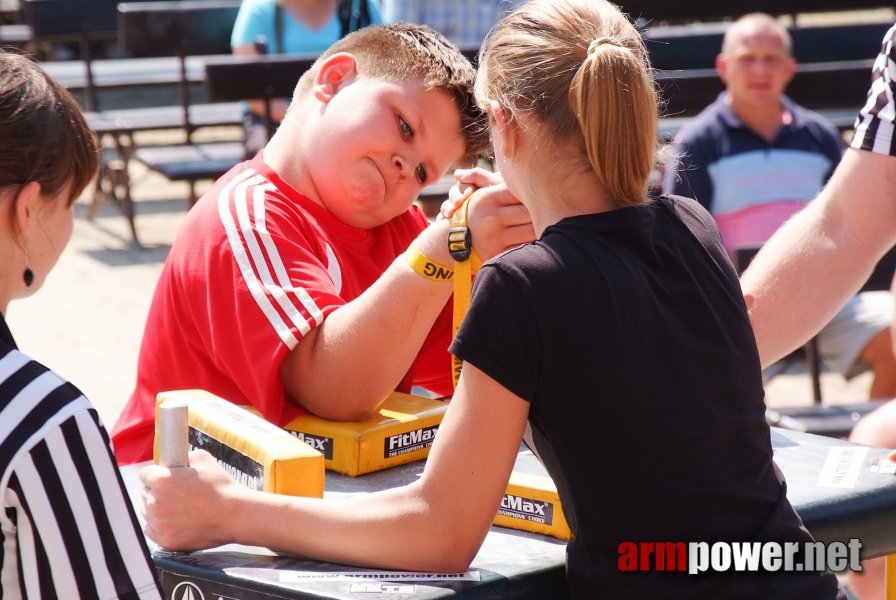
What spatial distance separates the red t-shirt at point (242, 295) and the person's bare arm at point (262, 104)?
10.9 feet

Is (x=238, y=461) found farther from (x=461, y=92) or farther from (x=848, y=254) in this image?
(x=848, y=254)

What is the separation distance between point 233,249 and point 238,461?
41 cm

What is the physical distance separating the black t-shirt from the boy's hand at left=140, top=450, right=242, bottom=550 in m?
0.42

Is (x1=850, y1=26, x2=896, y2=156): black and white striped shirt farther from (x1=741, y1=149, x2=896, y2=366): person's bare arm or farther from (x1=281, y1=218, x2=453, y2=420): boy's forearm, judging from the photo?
(x1=281, y1=218, x2=453, y2=420): boy's forearm

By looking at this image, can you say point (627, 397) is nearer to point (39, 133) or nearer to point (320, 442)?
point (320, 442)

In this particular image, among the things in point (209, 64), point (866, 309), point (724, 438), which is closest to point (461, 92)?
point (724, 438)

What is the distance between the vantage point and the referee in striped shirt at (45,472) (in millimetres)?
1183

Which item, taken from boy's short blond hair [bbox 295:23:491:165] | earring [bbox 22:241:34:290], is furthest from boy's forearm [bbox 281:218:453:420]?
earring [bbox 22:241:34:290]

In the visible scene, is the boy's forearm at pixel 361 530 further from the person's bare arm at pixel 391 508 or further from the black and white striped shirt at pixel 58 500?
the black and white striped shirt at pixel 58 500

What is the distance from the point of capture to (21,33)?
9164 millimetres

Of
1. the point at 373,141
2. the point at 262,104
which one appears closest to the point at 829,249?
the point at 373,141

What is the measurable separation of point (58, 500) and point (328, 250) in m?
0.91

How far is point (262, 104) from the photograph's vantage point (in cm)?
541

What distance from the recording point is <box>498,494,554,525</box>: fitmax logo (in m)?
1.55
